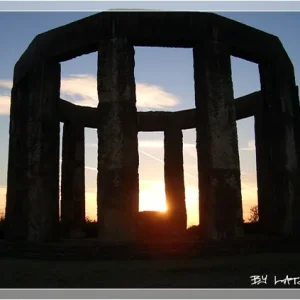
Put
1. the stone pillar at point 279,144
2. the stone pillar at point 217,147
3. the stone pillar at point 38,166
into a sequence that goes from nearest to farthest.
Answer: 1. the stone pillar at point 217,147
2. the stone pillar at point 38,166
3. the stone pillar at point 279,144

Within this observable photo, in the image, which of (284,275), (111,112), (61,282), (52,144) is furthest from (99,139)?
(284,275)

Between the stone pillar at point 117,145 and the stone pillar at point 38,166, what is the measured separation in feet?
5.29

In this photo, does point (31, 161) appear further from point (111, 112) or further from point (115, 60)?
point (115, 60)

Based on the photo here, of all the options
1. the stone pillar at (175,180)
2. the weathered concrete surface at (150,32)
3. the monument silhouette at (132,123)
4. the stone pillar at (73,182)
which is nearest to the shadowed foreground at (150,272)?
Result: the monument silhouette at (132,123)

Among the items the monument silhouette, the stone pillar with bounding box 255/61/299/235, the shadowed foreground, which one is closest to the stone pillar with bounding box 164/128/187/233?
the monument silhouette

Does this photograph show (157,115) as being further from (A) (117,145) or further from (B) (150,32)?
(A) (117,145)

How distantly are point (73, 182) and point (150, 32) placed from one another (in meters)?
6.60

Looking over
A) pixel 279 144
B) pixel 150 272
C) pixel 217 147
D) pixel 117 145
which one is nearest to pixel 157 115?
pixel 279 144

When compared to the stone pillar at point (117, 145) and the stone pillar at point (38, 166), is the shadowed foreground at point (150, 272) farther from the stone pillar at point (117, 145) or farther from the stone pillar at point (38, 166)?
the stone pillar at point (38, 166)

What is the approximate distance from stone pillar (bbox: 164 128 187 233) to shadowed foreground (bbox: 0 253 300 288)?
22.5ft

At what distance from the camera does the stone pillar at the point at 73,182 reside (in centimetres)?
1322

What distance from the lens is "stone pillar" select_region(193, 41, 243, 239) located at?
814 centimetres

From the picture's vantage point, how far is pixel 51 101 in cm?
940

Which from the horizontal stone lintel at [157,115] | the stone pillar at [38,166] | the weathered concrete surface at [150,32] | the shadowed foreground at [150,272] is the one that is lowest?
the shadowed foreground at [150,272]
